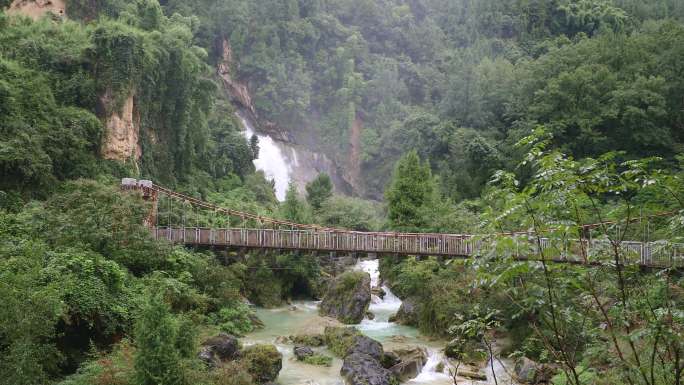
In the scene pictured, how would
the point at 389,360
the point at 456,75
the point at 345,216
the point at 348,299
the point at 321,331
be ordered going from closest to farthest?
the point at 389,360 < the point at 321,331 < the point at 348,299 < the point at 345,216 < the point at 456,75

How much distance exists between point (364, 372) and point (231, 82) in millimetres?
41163

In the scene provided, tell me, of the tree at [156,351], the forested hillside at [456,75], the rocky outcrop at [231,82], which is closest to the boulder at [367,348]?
the tree at [156,351]

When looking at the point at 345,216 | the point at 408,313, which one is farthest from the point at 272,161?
the point at 408,313

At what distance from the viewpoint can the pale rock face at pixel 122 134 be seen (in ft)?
76.0

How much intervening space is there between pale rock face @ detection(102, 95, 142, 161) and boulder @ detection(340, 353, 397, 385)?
15.0 m

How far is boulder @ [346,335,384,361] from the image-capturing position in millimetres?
12711

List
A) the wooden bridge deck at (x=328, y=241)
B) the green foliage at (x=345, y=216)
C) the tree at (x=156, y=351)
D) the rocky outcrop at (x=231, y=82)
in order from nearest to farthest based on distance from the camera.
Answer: the tree at (x=156, y=351)
the wooden bridge deck at (x=328, y=241)
the green foliage at (x=345, y=216)
the rocky outcrop at (x=231, y=82)

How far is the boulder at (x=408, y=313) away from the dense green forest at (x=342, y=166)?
222 millimetres

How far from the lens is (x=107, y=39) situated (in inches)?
928

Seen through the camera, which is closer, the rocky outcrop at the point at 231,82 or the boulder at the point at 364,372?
the boulder at the point at 364,372

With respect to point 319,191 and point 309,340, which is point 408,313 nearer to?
point 309,340

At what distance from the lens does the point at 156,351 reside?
8680mm

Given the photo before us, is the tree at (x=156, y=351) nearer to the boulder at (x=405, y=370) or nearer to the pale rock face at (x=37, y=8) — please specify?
the boulder at (x=405, y=370)

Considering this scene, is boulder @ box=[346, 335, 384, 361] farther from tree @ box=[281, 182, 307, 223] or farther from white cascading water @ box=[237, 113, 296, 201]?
white cascading water @ box=[237, 113, 296, 201]
